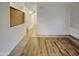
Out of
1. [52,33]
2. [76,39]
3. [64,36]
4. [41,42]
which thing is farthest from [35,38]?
[76,39]

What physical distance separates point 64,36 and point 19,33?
1251 millimetres

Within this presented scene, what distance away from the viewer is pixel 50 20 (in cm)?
358

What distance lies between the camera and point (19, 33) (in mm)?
3811

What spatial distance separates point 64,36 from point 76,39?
1248 mm

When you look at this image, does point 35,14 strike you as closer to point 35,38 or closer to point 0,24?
point 35,38

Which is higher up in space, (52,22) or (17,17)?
(17,17)

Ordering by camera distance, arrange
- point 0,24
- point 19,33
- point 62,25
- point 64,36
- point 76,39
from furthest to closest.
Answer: point 76,39 < point 19,33 < point 62,25 < point 64,36 < point 0,24

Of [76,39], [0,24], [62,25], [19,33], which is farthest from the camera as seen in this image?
[76,39]

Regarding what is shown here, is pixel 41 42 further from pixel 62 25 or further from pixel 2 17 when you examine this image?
pixel 2 17

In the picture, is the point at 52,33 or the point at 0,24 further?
the point at 52,33

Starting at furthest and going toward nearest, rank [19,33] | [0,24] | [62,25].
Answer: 1. [19,33]
2. [62,25]
3. [0,24]

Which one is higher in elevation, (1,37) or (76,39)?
(1,37)

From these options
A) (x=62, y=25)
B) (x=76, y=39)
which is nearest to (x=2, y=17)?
(x=62, y=25)

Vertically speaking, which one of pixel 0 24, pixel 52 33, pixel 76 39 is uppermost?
pixel 0 24
